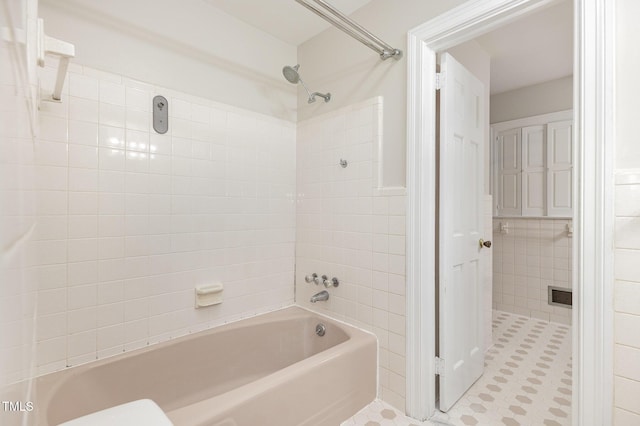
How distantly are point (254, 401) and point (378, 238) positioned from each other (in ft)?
3.41

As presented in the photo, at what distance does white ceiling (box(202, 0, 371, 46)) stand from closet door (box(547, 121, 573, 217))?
2384mm

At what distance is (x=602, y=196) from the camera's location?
1105 mm

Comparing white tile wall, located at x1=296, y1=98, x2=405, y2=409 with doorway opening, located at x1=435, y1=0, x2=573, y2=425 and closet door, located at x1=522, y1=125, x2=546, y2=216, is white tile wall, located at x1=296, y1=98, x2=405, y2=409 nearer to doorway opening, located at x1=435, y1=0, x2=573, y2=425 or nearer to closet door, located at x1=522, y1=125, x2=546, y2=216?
doorway opening, located at x1=435, y1=0, x2=573, y2=425

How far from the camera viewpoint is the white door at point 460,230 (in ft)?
5.61

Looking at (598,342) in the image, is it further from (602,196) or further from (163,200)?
(163,200)

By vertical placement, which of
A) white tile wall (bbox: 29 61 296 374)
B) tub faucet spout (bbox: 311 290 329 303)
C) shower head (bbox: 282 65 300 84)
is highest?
shower head (bbox: 282 65 300 84)

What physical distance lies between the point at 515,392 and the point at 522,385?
0.12 meters

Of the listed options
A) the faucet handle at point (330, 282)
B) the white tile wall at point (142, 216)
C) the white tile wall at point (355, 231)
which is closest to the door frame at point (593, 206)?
the white tile wall at point (355, 231)

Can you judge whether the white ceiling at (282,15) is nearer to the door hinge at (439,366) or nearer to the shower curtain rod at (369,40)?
the shower curtain rod at (369,40)

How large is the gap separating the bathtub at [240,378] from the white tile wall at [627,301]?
3.47 ft

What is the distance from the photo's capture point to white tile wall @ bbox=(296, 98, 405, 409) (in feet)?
5.77

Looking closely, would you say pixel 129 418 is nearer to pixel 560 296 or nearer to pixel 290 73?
pixel 290 73

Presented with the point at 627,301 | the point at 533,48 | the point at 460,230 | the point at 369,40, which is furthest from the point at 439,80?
the point at 533,48

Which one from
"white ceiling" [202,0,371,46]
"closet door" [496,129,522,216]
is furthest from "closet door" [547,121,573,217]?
"white ceiling" [202,0,371,46]
